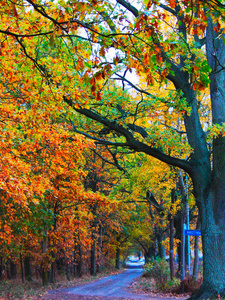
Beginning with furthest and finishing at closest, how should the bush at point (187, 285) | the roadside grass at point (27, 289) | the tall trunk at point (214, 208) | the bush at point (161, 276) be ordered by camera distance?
the bush at point (161, 276)
the bush at point (187, 285)
the roadside grass at point (27, 289)
the tall trunk at point (214, 208)

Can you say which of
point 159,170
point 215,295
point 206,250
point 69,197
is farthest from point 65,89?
point 159,170

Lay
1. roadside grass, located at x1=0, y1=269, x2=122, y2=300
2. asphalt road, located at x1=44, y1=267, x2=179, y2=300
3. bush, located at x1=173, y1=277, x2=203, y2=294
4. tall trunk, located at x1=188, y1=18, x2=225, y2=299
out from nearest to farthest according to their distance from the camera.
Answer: tall trunk, located at x1=188, y1=18, x2=225, y2=299 < roadside grass, located at x1=0, y1=269, x2=122, y2=300 < asphalt road, located at x1=44, y1=267, x2=179, y2=300 < bush, located at x1=173, y1=277, x2=203, y2=294

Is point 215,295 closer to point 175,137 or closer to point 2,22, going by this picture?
point 175,137

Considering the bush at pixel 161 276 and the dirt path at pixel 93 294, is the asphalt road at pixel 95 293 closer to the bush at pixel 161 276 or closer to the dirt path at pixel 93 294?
Result: the dirt path at pixel 93 294

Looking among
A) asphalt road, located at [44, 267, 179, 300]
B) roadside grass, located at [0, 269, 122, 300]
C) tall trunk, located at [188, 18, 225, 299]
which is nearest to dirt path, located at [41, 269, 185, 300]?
asphalt road, located at [44, 267, 179, 300]

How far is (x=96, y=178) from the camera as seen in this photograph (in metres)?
23.1

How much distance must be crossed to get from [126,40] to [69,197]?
11.0 m

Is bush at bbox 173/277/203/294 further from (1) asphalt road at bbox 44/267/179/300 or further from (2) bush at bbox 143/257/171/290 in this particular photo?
(2) bush at bbox 143/257/171/290

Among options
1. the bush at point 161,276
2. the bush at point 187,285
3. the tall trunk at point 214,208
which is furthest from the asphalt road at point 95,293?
the tall trunk at point 214,208

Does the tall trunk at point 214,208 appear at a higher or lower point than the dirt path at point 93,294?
higher

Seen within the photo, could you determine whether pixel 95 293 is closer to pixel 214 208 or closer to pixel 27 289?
pixel 27 289

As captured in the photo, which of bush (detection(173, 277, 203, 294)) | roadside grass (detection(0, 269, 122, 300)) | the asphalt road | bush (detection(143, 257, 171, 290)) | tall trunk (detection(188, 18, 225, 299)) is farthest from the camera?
bush (detection(143, 257, 171, 290))

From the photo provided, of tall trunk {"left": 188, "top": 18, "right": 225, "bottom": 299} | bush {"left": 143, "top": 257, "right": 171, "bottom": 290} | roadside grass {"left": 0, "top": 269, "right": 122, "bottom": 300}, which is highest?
tall trunk {"left": 188, "top": 18, "right": 225, "bottom": 299}

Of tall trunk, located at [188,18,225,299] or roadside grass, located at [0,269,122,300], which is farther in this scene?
roadside grass, located at [0,269,122,300]
